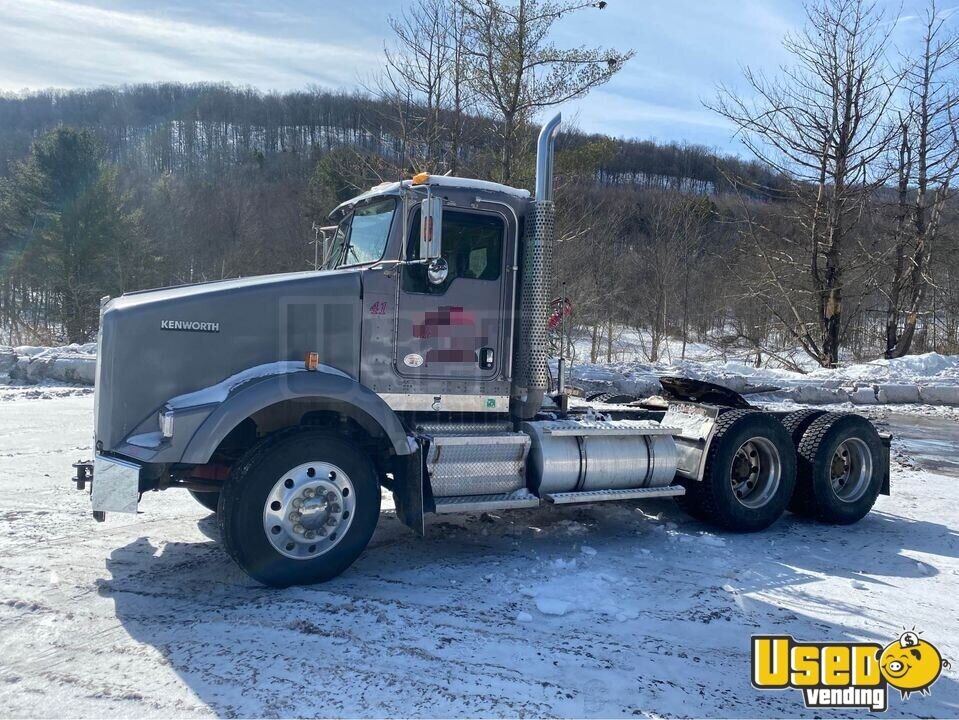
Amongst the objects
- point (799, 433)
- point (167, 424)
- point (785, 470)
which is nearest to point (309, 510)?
point (167, 424)

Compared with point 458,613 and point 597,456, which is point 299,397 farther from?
point 597,456

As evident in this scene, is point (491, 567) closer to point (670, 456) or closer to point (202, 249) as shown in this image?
point (670, 456)

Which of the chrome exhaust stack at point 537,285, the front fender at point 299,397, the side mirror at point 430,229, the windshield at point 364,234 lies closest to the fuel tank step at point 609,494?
the chrome exhaust stack at point 537,285

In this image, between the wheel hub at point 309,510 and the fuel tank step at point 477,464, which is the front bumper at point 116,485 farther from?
the fuel tank step at point 477,464

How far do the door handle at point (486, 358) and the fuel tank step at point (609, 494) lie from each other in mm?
1143

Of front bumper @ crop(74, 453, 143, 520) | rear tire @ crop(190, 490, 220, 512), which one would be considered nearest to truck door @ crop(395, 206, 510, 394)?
front bumper @ crop(74, 453, 143, 520)

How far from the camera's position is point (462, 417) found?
5828mm

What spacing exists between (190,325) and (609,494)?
3.52 metres

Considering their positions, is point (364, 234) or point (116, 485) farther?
point (364, 234)

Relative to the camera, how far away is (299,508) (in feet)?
15.6

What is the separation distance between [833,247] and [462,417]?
18.0 metres

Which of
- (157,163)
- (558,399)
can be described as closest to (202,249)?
(157,163)

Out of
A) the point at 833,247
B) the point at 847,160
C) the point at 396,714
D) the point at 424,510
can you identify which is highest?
the point at 847,160

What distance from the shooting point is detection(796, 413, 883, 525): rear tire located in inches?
270
